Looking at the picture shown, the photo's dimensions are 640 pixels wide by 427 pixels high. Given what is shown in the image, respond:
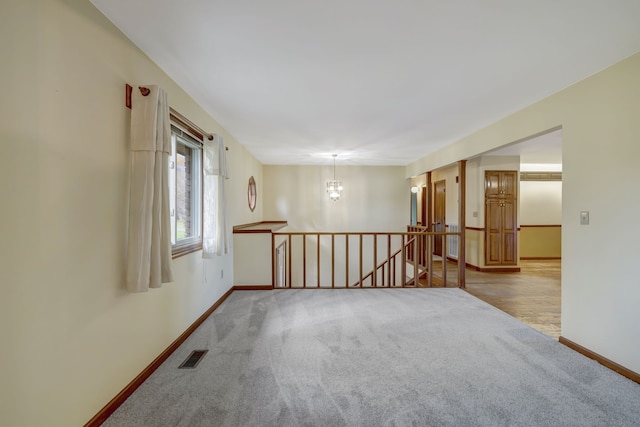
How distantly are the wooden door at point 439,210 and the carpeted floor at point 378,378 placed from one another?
431 cm

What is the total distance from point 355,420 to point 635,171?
2634 mm

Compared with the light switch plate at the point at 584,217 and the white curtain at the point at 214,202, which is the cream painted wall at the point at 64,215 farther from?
the light switch plate at the point at 584,217

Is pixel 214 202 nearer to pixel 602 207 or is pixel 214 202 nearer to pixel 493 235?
pixel 602 207

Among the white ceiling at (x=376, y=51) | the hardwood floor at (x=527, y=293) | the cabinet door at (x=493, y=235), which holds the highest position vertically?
the white ceiling at (x=376, y=51)

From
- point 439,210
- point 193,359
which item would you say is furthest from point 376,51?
point 439,210

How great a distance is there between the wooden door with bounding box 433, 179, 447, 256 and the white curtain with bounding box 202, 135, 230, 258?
5.83 meters

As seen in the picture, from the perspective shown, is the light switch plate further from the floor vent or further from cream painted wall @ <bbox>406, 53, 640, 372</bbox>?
the floor vent

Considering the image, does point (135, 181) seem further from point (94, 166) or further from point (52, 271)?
point (52, 271)

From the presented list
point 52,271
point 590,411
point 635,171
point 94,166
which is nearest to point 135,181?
point 94,166

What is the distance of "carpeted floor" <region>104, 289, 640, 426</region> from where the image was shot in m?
1.63

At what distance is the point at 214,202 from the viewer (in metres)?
3.01

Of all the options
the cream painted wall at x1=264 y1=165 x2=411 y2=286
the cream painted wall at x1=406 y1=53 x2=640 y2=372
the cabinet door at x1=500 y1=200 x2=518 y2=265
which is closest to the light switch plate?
the cream painted wall at x1=406 y1=53 x2=640 y2=372

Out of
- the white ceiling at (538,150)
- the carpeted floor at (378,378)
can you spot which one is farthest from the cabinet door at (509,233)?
the carpeted floor at (378,378)

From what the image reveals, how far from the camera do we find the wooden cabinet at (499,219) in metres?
5.64
